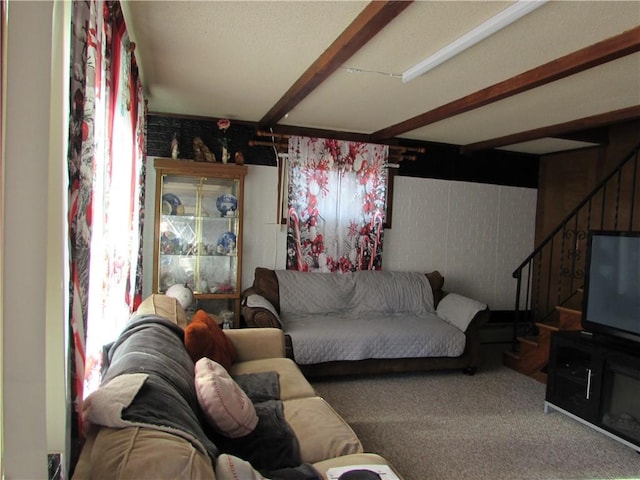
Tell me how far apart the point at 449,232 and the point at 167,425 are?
4466 millimetres

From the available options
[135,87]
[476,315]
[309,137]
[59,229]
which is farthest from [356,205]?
[59,229]

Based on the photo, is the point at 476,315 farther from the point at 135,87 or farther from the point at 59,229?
the point at 59,229

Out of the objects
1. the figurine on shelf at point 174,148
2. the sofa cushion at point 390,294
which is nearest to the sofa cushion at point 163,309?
the figurine on shelf at point 174,148

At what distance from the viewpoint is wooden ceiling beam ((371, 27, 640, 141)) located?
7.09 ft

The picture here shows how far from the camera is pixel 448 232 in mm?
5188

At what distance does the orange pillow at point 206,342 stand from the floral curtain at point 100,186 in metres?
0.39

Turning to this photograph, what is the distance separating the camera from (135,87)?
8.55 ft

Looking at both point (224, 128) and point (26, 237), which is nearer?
point (26, 237)

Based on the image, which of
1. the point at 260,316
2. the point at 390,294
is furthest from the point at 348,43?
the point at 390,294

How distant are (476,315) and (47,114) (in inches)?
148

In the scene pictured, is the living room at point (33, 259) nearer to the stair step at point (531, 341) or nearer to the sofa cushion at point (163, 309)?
the sofa cushion at point (163, 309)

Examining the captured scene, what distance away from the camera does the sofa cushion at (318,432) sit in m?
1.85

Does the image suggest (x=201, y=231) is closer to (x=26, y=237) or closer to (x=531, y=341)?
(x=26, y=237)

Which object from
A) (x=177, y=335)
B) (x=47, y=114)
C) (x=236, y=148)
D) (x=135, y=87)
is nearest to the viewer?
(x=47, y=114)
